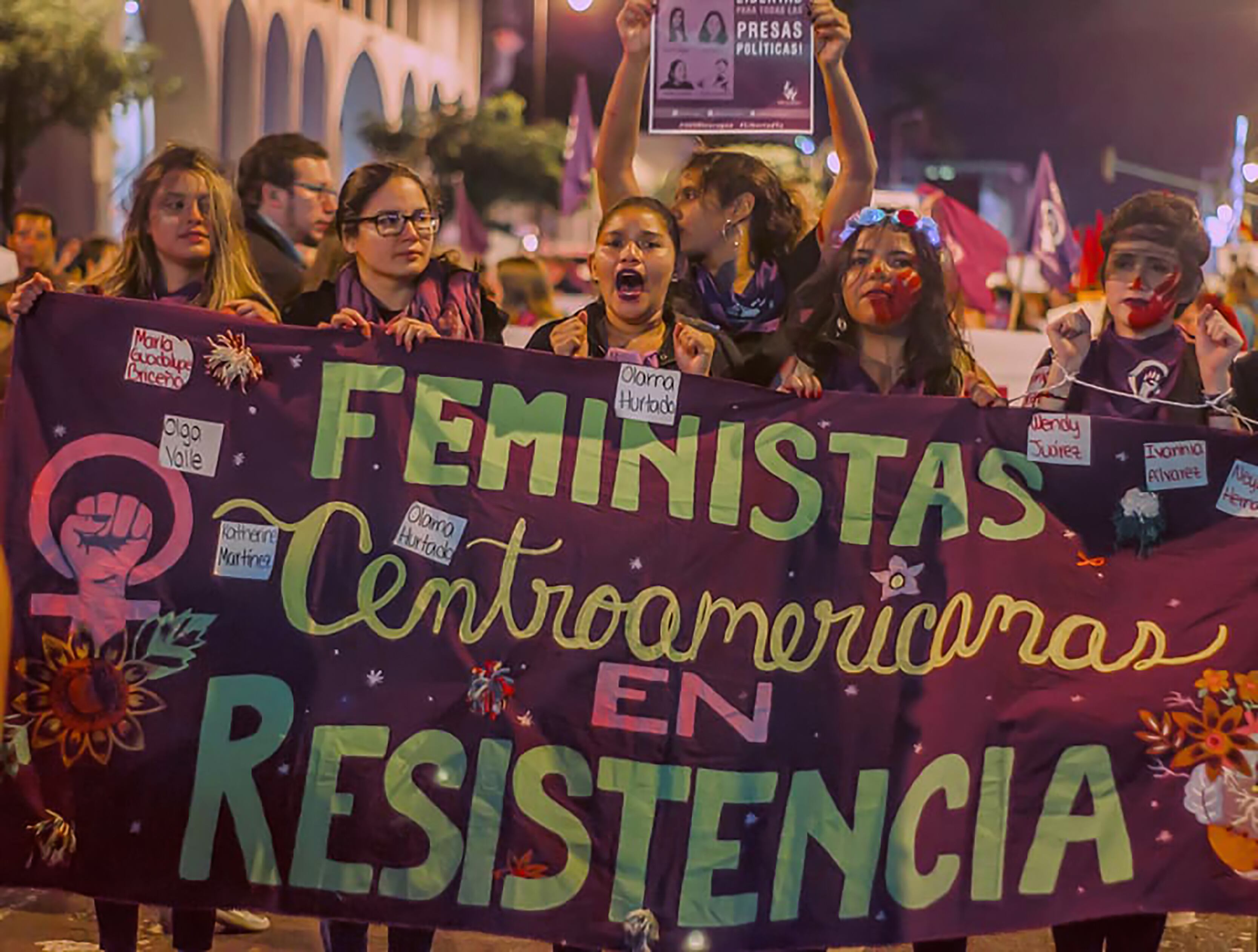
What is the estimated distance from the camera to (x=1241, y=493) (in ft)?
11.3

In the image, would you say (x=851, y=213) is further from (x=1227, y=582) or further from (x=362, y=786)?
(x=362, y=786)

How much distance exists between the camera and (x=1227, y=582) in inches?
135

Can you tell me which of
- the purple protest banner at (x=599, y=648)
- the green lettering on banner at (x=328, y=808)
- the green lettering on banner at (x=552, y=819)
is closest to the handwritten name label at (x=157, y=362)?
the purple protest banner at (x=599, y=648)

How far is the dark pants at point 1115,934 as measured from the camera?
344 cm

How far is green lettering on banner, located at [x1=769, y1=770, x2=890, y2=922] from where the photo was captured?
332 centimetres

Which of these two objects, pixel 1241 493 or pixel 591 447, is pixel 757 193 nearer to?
pixel 591 447

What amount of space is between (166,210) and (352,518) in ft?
2.83

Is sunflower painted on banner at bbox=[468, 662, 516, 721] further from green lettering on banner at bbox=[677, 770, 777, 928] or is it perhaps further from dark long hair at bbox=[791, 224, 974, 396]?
dark long hair at bbox=[791, 224, 974, 396]

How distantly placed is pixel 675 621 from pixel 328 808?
83 cm

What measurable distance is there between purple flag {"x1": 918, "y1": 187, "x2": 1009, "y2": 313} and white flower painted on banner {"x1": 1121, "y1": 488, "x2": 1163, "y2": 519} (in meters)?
3.12

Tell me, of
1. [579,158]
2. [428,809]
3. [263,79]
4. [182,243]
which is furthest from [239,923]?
[263,79]

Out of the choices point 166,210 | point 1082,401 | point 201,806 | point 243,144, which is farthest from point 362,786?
point 243,144

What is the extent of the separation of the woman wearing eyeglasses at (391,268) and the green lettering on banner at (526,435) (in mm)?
286

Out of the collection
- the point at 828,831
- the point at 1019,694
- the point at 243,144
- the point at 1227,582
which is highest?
the point at 243,144
